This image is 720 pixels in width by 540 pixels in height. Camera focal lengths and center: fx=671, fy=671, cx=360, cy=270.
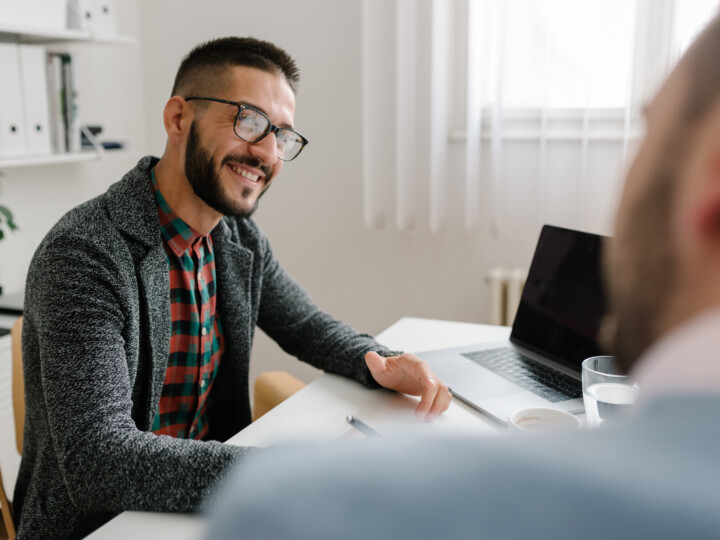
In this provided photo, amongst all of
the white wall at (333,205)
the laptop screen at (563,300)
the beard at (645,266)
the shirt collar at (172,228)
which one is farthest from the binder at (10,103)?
the beard at (645,266)

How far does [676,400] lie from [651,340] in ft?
0.14

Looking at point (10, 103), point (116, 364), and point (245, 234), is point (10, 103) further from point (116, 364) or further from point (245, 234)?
point (116, 364)

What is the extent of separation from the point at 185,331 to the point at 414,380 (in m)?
0.48

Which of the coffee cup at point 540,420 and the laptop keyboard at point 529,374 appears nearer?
the coffee cup at point 540,420

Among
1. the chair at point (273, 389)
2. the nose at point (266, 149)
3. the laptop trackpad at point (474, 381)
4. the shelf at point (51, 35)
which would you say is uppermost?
the shelf at point (51, 35)

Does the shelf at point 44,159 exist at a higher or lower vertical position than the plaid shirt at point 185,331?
higher

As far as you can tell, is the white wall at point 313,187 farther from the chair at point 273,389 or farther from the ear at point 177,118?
the ear at point 177,118

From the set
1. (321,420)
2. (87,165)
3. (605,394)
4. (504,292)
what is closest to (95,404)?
(321,420)

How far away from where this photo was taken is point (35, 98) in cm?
211

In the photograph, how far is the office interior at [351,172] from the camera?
2.16m

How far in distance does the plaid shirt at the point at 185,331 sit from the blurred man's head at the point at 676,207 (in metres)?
1.14

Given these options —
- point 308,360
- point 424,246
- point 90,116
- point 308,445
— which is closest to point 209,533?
point 308,445

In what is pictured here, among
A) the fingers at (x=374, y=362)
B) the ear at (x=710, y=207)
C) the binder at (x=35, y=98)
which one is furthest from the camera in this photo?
the binder at (x=35, y=98)

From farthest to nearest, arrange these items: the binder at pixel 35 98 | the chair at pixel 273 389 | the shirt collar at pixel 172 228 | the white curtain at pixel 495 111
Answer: the binder at pixel 35 98 < the white curtain at pixel 495 111 < the chair at pixel 273 389 < the shirt collar at pixel 172 228
